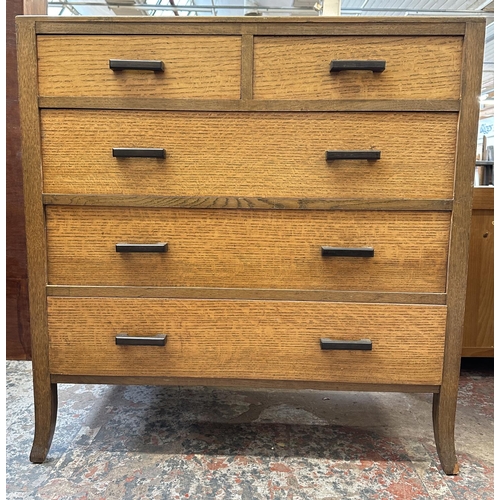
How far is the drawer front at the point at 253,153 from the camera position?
969 mm

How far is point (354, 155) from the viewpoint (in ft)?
3.14

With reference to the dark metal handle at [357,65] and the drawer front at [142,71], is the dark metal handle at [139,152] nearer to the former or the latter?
the drawer front at [142,71]

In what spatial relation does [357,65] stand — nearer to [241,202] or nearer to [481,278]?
[241,202]

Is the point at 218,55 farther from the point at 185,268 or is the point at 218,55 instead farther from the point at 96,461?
the point at 96,461

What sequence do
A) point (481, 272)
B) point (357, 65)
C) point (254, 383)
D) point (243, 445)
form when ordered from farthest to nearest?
point (481, 272) < point (243, 445) < point (254, 383) < point (357, 65)

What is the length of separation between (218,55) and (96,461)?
41.1 inches

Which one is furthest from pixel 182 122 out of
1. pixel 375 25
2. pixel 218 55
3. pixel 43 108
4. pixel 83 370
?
pixel 83 370

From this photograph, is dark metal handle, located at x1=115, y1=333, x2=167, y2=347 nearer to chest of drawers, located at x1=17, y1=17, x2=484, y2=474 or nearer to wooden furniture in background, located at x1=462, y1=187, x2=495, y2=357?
chest of drawers, located at x1=17, y1=17, x2=484, y2=474

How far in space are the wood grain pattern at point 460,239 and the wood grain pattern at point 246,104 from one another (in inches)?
1.8

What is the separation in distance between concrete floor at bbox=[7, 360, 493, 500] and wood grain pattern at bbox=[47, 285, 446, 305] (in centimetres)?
43

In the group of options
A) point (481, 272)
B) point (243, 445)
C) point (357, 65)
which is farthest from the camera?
point (481, 272)

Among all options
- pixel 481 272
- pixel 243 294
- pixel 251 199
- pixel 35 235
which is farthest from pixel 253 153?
pixel 481 272

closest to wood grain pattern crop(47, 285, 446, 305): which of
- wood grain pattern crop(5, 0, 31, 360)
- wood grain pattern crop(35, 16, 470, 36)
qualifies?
wood grain pattern crop(35, 16, 470, 36)

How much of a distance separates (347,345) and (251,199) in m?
0.42
